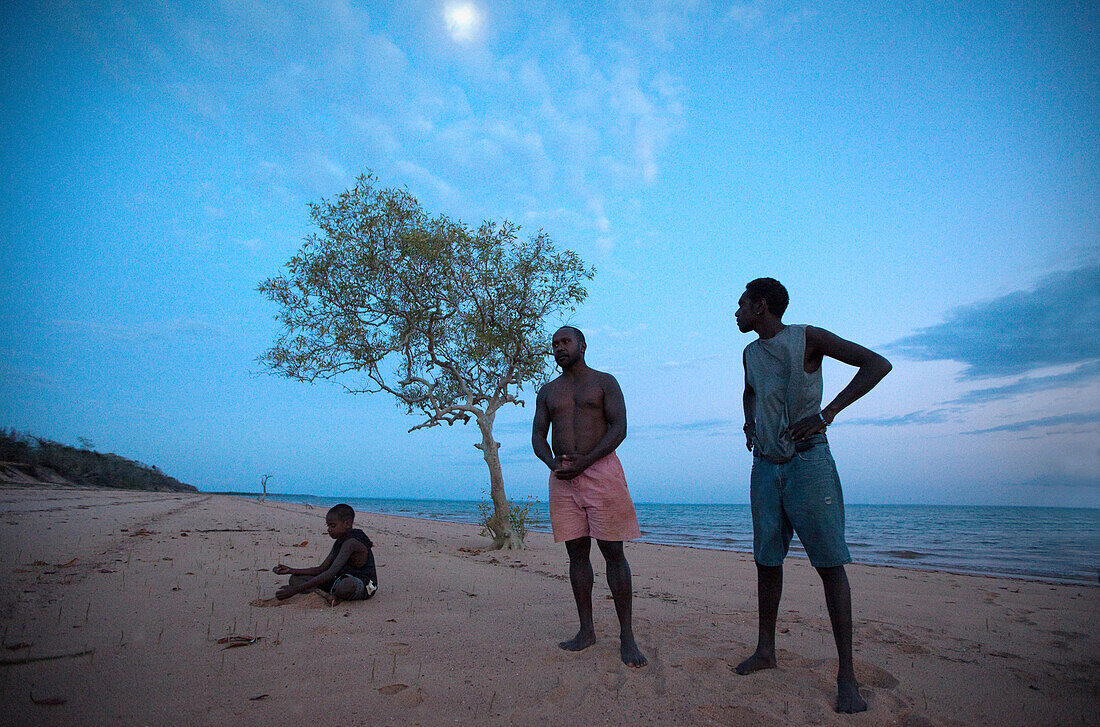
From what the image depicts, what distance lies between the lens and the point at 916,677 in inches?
128

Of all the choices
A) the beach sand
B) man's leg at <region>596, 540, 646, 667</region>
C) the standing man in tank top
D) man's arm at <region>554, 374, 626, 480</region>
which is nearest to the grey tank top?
the standing man in tank top

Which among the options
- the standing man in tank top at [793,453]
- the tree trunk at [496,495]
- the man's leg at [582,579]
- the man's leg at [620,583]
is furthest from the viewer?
the tree trunk at [496,495]

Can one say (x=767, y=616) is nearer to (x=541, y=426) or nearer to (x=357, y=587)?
(x=541, y=426)

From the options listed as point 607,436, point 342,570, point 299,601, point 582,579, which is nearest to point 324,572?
point 342,570

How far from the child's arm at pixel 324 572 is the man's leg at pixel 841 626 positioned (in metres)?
3.93

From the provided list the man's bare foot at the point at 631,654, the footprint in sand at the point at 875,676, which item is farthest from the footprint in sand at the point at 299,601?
the footprint in sand at the point at 875,676

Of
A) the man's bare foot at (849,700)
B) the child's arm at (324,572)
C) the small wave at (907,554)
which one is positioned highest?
the child's arm at (324,572)

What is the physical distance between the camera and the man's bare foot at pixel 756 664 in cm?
318

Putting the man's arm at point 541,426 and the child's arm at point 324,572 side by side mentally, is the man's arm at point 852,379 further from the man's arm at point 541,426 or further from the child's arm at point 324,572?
the child's arm at point 324,572

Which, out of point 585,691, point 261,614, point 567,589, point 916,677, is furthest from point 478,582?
point 916,677

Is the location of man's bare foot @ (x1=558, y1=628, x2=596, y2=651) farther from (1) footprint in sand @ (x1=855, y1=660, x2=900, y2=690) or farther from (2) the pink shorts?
(1) footprint in sand @ (x1=855, y1=660, x2=900, y2=690)

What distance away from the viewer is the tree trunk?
11.0m

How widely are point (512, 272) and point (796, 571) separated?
7687 millimetres

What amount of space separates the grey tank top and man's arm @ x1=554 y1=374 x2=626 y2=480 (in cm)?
90
